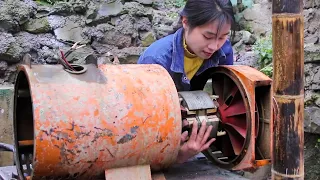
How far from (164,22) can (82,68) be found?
2.04m

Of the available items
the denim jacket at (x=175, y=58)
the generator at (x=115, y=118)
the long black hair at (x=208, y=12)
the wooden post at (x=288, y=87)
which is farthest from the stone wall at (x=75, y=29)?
the wooden post at (x=288, y=87)

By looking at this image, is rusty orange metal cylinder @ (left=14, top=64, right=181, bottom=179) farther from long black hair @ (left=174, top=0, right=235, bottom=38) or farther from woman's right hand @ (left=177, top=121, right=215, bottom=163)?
long black hair @ (left=174, top=0, right=235, bottom=38)

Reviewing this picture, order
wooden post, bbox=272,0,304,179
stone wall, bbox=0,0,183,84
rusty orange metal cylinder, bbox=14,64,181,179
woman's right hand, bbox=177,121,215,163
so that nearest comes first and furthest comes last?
rusty orange metal cylinder, bbox=14,64,181,179
wooden post, bbox=272,0,304,179
woman's right hand, bbox=177,121,215,163
stone wall, bbox=0,0,183,84

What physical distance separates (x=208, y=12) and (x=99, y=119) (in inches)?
28.6

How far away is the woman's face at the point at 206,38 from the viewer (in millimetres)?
1863

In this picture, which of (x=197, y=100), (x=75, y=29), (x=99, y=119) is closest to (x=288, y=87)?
(x=197, y=100)

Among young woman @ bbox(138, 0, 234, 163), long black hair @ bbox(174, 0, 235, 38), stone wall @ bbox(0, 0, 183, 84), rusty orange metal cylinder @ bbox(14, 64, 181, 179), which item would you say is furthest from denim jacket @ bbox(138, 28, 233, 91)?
stone wall @ bbox(0, 0, 183, 84)

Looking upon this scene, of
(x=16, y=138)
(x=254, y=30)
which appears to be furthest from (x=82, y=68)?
(x=254, y=30)

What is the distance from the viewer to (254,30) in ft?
13.3

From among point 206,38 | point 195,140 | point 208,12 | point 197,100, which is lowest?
point 195,140

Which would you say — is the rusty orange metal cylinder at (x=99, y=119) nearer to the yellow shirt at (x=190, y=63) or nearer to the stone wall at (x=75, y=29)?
the yellow shirt at (x=190, y=63)

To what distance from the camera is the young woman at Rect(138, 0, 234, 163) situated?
1859 mm

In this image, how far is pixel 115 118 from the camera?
1.47 m

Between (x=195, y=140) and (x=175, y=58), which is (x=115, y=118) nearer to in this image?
(x=195, y=140)
